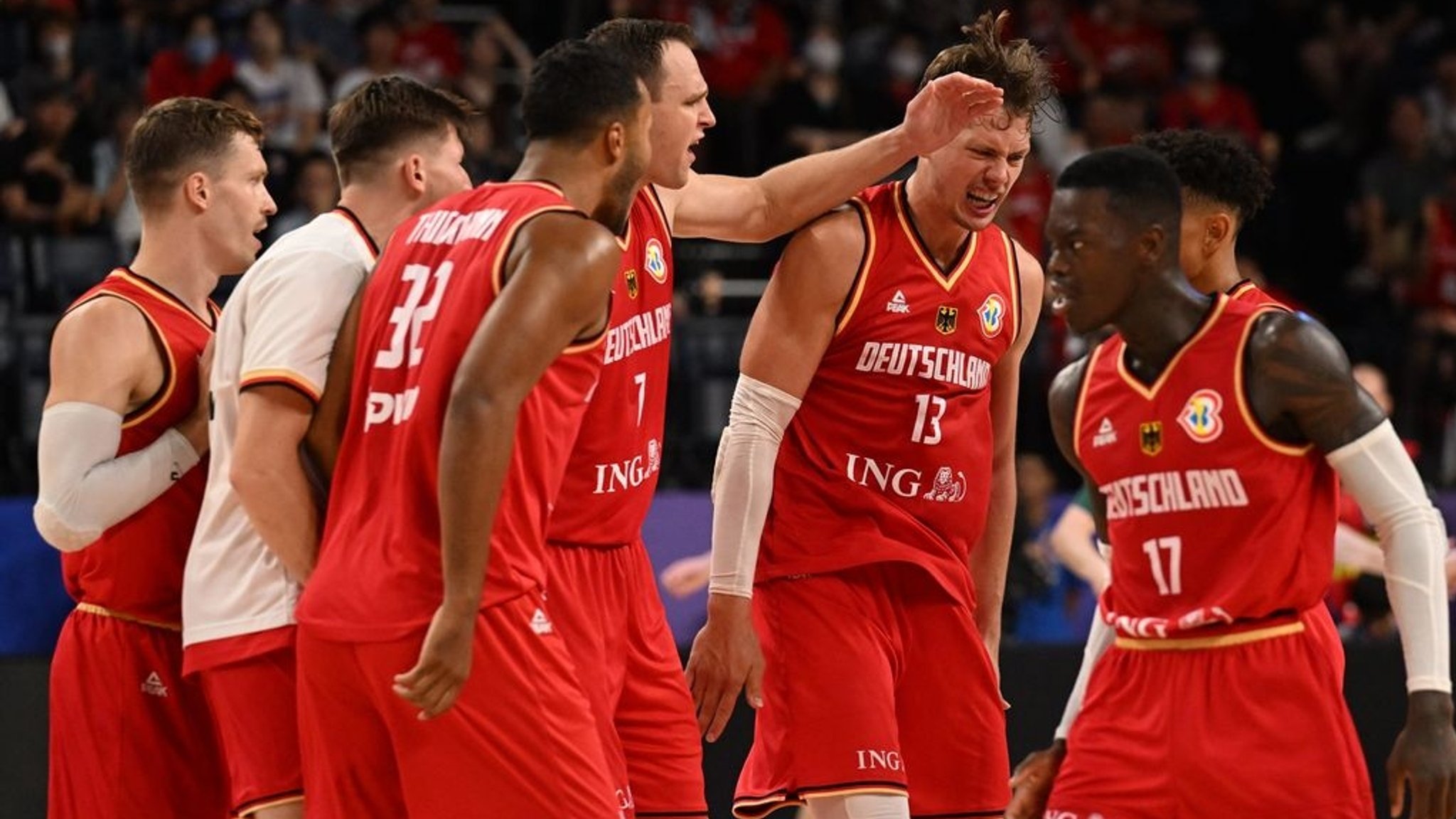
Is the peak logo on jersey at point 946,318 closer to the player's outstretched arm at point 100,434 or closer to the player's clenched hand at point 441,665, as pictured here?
the player's outstretched arm at point 100,434

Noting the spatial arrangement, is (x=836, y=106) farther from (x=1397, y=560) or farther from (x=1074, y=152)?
(x=1397, y=560)

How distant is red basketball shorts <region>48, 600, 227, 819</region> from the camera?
499 cm

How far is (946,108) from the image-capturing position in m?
5.46

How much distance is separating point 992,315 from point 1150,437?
4.89 ft

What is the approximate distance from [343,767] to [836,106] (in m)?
10.3

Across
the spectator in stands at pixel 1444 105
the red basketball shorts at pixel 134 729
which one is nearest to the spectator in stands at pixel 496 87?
the red basketball shorts at pixel 134 729

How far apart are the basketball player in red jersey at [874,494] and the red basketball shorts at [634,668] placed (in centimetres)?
22

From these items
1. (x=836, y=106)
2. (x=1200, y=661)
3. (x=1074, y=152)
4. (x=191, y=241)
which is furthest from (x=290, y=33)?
(x=1200, y=661)

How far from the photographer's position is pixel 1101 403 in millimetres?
4328

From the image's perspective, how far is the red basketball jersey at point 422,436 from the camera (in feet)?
12.9

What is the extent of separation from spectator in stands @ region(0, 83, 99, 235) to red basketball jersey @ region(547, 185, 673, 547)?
7122mm

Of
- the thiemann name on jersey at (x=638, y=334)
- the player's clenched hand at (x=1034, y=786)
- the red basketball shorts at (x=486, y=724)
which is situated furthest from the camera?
the thiemann name on jersey at (x=638, y=334)

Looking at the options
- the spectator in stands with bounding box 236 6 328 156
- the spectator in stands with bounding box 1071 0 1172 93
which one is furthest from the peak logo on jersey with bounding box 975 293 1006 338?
the spectator in stands with bounding box 1071 0 1172 93

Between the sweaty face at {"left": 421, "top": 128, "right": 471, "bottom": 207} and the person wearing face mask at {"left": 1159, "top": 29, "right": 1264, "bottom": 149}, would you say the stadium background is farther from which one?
the sweaty face at {"left": 421, "top": 128, "right": 471, "bottom": 207}
